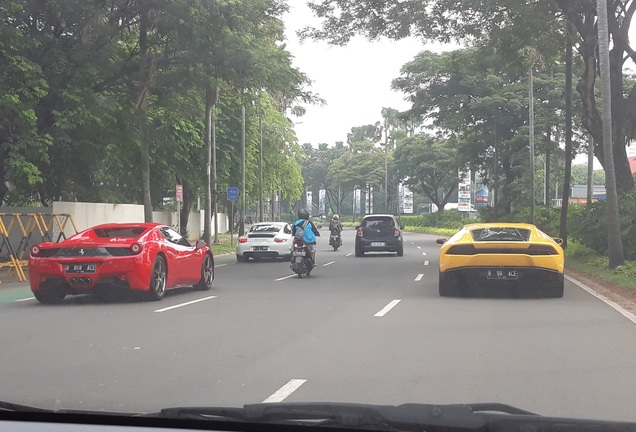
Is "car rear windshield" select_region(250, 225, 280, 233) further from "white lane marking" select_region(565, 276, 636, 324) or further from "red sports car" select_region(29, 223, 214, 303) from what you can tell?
"red sports car" select_region(29, 223, 214, 303)

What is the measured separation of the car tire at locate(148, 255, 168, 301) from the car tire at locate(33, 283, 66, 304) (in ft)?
4.76

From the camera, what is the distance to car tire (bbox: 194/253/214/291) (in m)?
15.7

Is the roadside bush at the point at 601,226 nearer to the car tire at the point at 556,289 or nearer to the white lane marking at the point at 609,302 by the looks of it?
the white lane marking at the point at 609,302

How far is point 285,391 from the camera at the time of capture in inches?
253

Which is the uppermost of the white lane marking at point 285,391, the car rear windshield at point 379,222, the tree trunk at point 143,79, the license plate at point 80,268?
the tree trunk at point 143,79

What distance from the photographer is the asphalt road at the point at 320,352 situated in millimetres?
6273

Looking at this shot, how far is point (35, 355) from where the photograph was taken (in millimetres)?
8234

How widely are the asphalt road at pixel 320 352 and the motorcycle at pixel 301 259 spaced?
418 cm

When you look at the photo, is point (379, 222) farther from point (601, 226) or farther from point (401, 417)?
point (401, 417)

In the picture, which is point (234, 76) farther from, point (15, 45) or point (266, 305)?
point (266, 305)

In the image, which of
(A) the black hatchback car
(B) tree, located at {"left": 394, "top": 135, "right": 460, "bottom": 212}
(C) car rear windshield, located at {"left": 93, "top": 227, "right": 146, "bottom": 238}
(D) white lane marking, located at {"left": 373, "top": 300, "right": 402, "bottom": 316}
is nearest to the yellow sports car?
(D) white lane marking, located at {"left": 373, "top": 300, "right": 402, "bottom": 316}

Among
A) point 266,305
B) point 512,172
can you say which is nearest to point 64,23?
point 266,305

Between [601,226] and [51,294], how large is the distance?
1585cm

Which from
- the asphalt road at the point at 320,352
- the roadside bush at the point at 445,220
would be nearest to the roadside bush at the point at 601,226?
the asphalt road at the point at 320,352
